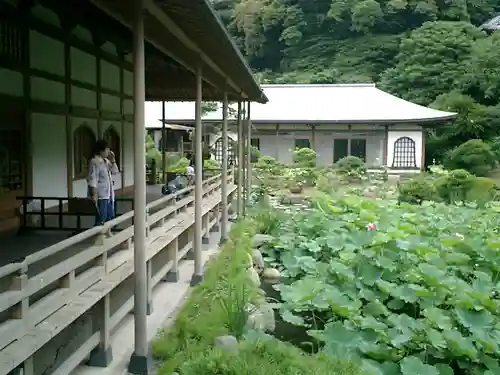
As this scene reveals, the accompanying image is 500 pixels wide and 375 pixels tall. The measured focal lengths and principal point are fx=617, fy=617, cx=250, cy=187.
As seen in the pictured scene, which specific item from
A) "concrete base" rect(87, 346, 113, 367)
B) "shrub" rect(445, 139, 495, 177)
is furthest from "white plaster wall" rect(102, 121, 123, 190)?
"shrub" rect(445, 139, 495, 177)

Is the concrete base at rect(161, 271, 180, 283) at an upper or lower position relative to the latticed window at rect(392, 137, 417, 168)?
lower

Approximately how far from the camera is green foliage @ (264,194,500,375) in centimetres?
603

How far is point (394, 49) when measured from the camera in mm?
46219

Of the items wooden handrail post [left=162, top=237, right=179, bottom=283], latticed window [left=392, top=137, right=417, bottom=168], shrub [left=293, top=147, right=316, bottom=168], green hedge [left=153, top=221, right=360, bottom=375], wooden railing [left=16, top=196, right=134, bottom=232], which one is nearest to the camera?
green hedge [left=153, top=221, right=360, bottom=375]

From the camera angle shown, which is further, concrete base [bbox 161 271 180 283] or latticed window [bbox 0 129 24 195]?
concrete base [bbox 161 271 180 283]

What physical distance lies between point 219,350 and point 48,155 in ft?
16.0

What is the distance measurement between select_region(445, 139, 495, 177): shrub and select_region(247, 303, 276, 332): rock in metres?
21.8

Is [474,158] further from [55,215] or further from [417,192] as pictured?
[55,215]

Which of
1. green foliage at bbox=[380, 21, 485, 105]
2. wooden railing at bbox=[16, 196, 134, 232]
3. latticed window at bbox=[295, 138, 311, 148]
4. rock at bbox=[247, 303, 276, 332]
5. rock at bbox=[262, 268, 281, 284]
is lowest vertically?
rock at bbox=[262, 268, 281, 284]

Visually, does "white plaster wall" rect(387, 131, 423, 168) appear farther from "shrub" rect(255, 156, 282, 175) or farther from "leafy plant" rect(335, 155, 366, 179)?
"shrub" rect(255, 156, 282, 175)

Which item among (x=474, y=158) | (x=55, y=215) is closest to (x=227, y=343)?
(x=55, y=215)

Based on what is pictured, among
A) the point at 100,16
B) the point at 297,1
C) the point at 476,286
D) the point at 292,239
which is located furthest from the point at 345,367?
the point at 297,1

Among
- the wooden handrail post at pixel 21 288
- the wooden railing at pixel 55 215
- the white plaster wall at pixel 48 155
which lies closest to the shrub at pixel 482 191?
the white plaster wall at pixel 48 155

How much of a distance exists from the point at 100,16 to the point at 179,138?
2248 cm
